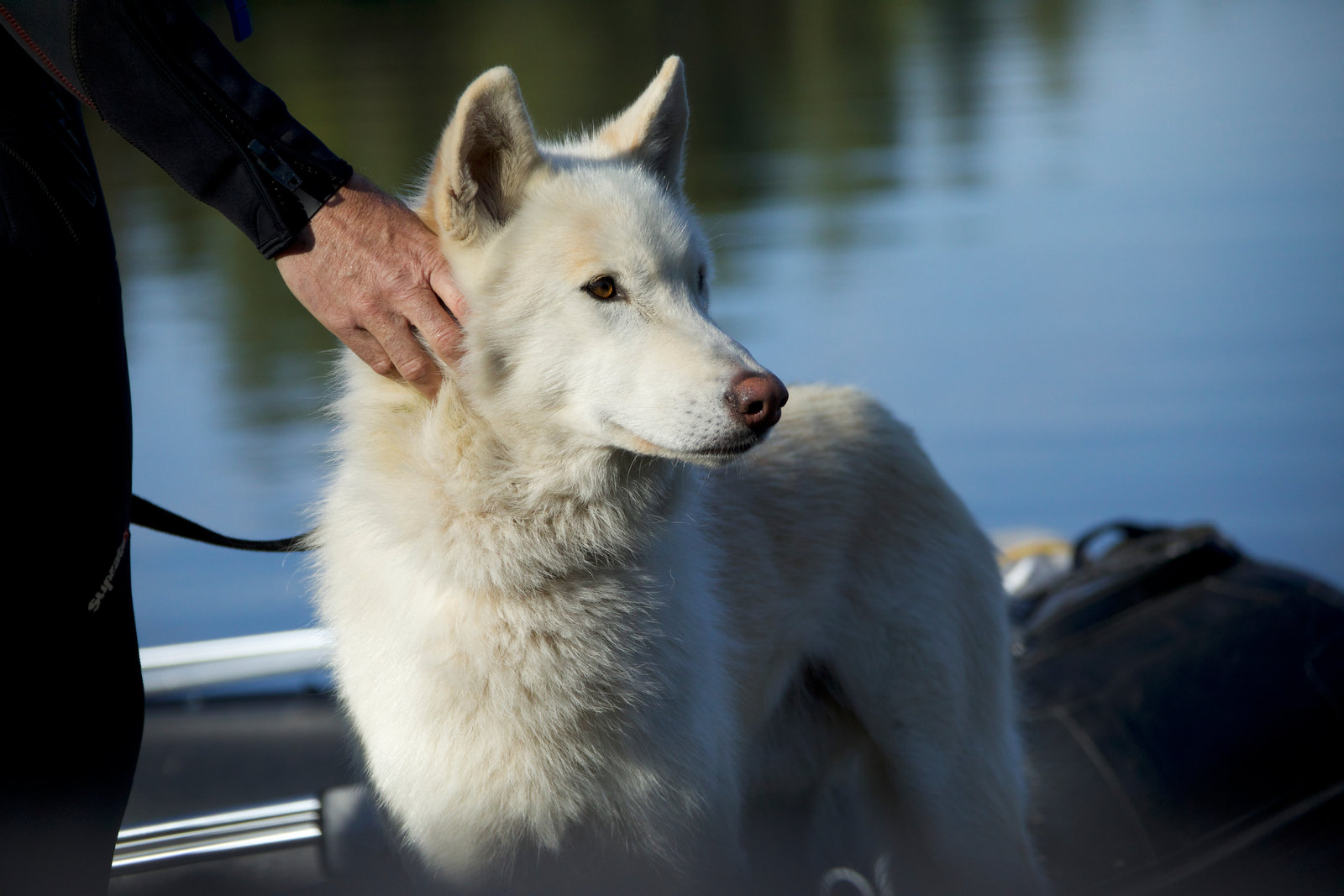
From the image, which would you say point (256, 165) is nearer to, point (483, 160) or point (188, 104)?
point (188, 104)

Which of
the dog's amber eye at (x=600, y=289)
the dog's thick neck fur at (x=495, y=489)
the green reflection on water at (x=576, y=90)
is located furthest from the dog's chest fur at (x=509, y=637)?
the green reflection on water at (x=576, y=90)

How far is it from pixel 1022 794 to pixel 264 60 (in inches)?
720

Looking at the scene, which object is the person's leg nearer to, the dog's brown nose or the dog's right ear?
the dog's right ear

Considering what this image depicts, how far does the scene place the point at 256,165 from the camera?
1.87m

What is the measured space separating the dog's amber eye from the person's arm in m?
0.22

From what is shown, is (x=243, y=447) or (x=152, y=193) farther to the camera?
(x=152, y=193)

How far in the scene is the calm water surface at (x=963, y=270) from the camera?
6.13 m

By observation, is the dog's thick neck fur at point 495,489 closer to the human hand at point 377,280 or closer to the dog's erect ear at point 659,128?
the human hand at point 377,280

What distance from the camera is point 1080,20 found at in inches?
1003

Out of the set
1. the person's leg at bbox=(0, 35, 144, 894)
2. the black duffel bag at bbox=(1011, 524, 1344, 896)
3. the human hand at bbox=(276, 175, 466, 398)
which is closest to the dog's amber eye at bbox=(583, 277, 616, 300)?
the human hand at bbox=(276, 175, 466, 398)

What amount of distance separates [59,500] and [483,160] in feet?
2.82

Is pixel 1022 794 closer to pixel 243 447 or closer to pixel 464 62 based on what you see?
pixel 243 447

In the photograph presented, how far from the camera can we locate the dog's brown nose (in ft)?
6.04

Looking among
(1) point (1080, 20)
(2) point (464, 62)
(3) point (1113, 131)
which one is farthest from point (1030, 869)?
(1) point (1080, 20)
